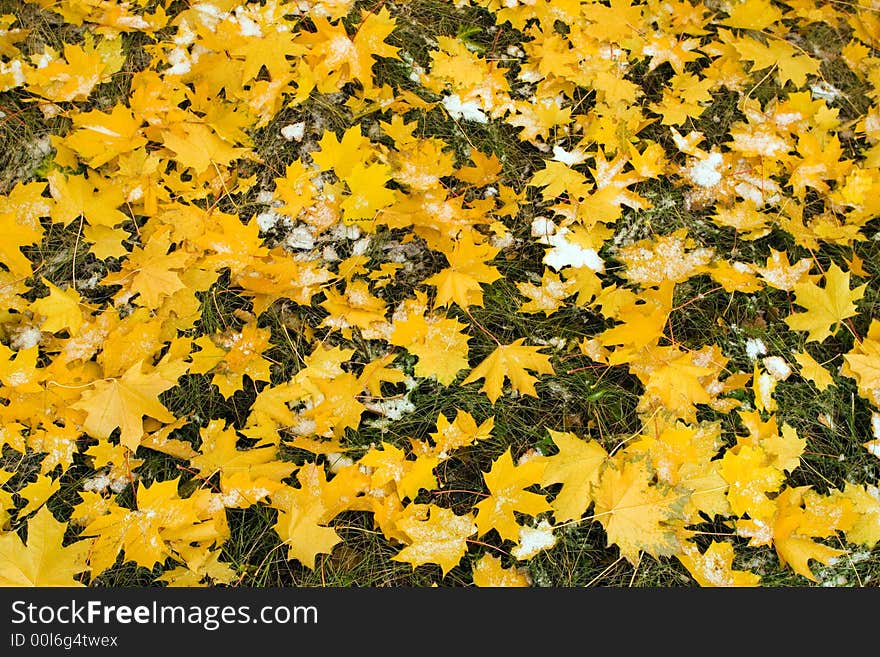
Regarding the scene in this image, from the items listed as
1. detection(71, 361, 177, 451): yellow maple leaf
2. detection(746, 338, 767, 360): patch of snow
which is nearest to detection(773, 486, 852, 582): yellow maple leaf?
detection(746, 338, 767, 360): patch of snow

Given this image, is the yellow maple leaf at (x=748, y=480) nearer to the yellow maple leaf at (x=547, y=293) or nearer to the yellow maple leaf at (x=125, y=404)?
the yellow maple leaf at (x=547, y=293)

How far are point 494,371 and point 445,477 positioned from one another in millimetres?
331

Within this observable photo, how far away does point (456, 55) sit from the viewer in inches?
88.0

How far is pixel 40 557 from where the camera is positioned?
159 cm

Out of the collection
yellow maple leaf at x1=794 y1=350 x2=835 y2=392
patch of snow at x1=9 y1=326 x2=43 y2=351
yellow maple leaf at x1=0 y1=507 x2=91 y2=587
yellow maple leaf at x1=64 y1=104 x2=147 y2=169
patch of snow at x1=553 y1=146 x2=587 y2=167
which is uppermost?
patch of snow at x1=553 y1=146 x2=587 y2=167

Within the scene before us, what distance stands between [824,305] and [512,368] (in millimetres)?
948

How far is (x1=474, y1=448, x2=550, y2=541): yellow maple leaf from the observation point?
172cm

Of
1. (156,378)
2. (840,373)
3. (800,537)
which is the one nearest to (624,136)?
(840,373)

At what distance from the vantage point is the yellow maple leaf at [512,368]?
1858 millimetres

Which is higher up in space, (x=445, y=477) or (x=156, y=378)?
(x=156, y=378)

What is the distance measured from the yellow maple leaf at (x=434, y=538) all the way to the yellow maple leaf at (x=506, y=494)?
68mm

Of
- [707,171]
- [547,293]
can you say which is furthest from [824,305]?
[547,293]

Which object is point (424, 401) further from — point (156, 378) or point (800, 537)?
point (800, 537)

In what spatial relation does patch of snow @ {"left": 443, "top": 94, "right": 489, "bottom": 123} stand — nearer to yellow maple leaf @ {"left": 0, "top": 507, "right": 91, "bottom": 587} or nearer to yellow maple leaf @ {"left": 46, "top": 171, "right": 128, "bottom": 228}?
yellow maple leaf @ {"left": 46, "top": 171, "right": 128, "bottom": 228}
